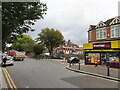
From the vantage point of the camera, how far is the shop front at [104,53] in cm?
2019

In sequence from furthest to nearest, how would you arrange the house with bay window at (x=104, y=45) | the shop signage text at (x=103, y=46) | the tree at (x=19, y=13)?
the shop signage text at (x=103, y=46) → the house with bay window at (x=104, y=45) → the tree at (x=19, y=13)

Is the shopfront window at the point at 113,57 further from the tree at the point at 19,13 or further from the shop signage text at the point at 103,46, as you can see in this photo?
the tree at the point at 19,13

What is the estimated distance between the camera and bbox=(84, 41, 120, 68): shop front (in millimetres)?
20188

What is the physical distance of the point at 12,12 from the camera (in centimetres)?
1005

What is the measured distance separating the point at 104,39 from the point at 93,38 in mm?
3399

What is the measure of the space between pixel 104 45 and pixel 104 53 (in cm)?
122

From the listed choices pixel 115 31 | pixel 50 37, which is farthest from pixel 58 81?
pixel 50 37

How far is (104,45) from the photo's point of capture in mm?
22438

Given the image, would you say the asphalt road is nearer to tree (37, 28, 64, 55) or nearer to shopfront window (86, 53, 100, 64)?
shopfront window (86, 53, 100, 64)

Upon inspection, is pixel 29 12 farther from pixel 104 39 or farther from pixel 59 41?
pixel 59 41

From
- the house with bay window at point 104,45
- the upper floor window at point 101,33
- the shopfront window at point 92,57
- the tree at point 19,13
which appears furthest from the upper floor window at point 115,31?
the tree at point 19,13

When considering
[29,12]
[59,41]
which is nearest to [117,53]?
[29,12]

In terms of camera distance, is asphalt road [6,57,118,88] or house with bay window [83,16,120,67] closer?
asphalt road [6,57,118,88]

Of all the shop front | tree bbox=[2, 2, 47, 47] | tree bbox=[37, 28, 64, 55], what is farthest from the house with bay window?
tree bbox=[37, 28, 64, 55]
